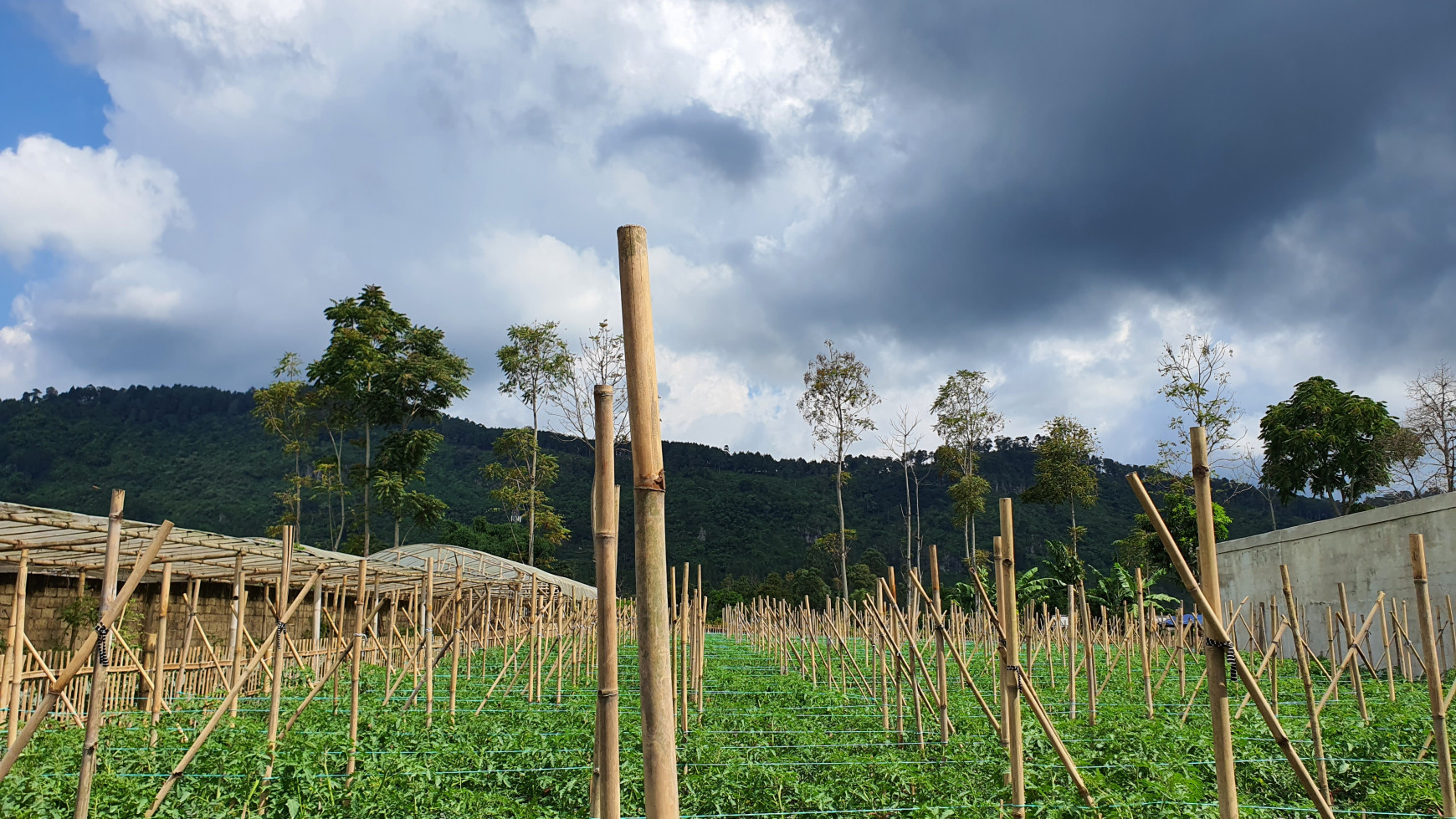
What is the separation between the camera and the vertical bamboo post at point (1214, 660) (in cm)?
306

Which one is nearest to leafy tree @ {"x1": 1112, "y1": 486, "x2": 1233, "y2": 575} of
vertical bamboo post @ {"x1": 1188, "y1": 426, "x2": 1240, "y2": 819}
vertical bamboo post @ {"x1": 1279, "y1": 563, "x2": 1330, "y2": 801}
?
vertical bamboo post @ {"x1": 1279, "y1": 563, "x2": 1330, "y2": 801}

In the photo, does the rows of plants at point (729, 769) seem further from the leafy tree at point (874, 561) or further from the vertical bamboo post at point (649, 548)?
the leafy tree at point (874, 561)

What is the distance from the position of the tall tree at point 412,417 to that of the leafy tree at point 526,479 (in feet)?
9.16

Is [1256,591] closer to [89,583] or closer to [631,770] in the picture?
[631,770]

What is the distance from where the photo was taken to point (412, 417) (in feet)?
106

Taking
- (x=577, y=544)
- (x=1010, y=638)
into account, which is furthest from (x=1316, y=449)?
(x=577, y=544)

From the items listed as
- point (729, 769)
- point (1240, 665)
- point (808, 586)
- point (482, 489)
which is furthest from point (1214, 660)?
point (482, 489)

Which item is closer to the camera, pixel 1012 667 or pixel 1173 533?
pixel 1012 667

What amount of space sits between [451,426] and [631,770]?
70471 millimetres

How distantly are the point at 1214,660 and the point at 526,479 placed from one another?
33.5 meters

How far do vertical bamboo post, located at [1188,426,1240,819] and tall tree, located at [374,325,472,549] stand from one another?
30.9m

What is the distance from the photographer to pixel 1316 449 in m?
29.8

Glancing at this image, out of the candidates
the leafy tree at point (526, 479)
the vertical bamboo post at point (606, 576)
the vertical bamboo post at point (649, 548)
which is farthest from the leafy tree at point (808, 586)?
the vertical bamboo post at point (649, 548)

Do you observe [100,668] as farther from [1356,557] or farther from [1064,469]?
[1064,469]
